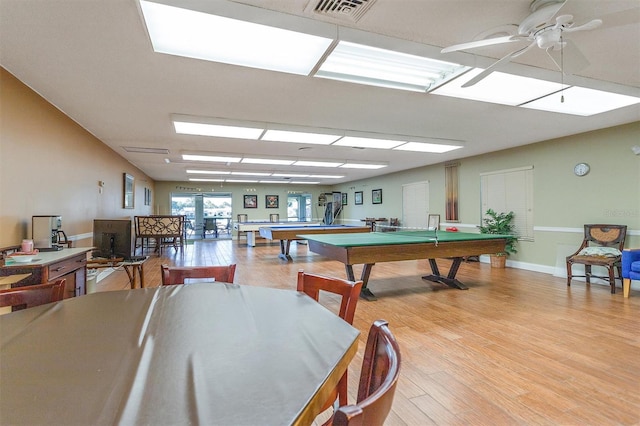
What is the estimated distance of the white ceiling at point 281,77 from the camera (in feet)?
6.41

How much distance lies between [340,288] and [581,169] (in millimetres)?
5769

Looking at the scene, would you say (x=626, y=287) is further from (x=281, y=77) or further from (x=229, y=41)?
(x=229, y=41)

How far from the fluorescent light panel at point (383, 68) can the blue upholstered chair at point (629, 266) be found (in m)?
3.59

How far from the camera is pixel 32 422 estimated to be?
0.58 m

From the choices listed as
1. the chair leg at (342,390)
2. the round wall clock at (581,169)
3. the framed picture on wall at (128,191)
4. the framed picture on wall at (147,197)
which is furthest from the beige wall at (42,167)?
the round wall clock at (581,169)

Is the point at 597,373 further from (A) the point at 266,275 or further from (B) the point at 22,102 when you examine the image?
(B) the point at 22,102

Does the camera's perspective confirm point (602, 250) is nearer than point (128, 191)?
Yes

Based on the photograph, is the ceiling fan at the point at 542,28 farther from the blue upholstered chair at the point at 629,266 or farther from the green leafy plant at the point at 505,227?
Answer: the green leafy plant at the point at 505,227

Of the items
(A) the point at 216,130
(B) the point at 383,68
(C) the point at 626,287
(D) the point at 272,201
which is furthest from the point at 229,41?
(D) the point at 272,201

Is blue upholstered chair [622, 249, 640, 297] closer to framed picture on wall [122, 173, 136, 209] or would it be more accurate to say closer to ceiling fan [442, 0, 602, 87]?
ceiling fan [442, 0, 602, 87]

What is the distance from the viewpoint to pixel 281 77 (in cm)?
288

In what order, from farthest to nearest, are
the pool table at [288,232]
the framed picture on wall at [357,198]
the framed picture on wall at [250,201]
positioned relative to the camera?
the framed picture on wall at [250,201] → the framed picture on wall at [357,198] → the pool table at [288,232]

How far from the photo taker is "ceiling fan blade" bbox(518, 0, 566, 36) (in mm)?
1826

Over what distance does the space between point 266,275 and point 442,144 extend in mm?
3946
